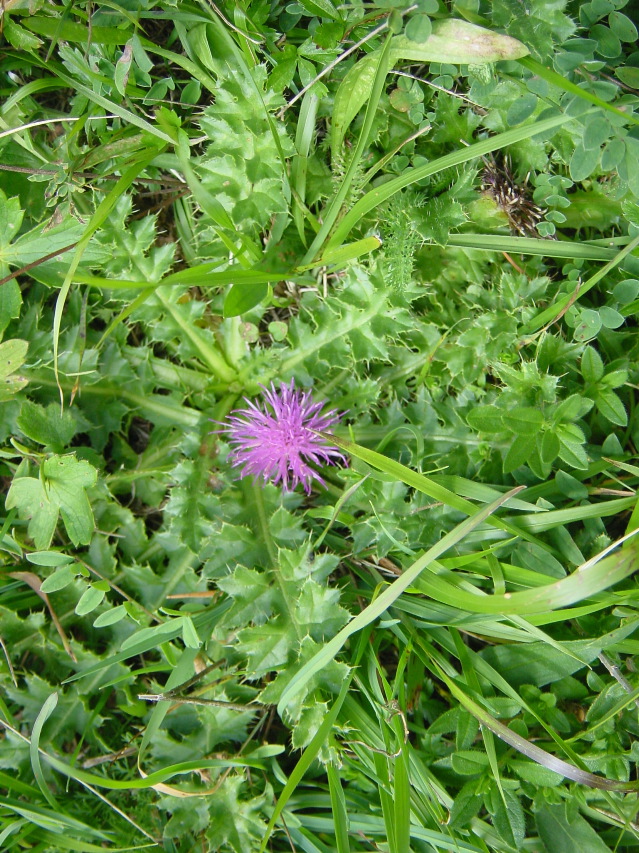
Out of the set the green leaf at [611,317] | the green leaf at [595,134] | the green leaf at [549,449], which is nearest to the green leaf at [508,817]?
the green leaf at [549,449]

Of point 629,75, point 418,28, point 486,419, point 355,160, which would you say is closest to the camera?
point 418,28

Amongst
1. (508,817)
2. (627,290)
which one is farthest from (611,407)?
(508,817)

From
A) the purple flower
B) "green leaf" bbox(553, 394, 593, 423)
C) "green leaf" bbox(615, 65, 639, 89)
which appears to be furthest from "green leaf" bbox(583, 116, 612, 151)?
the purple flower

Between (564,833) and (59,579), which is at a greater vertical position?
(59,579)

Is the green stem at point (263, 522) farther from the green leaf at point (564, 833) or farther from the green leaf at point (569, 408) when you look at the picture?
the green leaf at point (564, 833)

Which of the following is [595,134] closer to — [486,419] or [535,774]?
[486,419]

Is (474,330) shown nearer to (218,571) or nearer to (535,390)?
(535,390)
